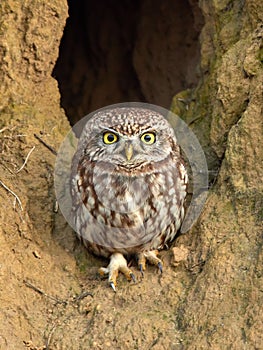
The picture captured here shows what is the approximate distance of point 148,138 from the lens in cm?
491

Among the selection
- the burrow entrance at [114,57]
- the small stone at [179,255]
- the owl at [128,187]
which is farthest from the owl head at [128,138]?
the burrow entrance at [114,57]

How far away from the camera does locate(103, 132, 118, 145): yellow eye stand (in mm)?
4891

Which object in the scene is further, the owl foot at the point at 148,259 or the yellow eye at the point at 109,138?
the owl foot at the point at 148,259

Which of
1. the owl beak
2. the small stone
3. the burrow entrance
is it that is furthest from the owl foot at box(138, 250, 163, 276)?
the burrow entrance

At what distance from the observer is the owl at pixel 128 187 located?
488 cm

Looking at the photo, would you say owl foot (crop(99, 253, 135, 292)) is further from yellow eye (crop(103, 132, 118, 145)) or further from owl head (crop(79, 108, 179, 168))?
yellow eye (crop(103, 132, 118, 145))

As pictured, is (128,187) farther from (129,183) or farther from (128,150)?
(128,150)

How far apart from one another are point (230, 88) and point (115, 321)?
67.4 inches

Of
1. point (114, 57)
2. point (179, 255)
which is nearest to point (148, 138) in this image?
point (179, 255)

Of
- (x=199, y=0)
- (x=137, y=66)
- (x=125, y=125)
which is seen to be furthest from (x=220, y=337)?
(x=137, y=66)

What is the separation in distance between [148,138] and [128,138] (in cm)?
17

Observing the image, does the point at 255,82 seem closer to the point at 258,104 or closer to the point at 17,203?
the point at 258,104

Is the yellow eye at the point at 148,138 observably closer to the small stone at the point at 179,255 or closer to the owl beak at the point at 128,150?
the owl beak at the point at 128,150

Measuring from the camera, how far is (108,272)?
16.5 ft
